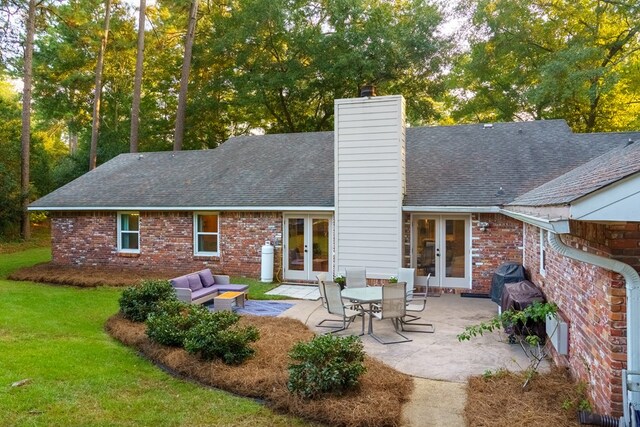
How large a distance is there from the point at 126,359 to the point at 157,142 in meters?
22.5

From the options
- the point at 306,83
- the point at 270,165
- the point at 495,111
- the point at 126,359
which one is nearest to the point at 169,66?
the point at 306,83

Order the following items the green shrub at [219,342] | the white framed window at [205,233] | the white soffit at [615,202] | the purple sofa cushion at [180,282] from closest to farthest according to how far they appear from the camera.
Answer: the white soffit at [615,202], the green shrub at [219,342], the purple sofa cushion at [180,282], the white framed window at [205,233]

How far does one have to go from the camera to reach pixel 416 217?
483 inches

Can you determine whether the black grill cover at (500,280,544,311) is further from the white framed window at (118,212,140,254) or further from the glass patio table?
the white framed window at (118,212,140,254)

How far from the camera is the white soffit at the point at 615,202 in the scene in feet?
9.84

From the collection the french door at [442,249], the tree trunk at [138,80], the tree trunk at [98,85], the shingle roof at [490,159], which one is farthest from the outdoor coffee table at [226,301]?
the tree trunk at [98,85]

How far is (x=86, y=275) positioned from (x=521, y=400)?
41.6 ft

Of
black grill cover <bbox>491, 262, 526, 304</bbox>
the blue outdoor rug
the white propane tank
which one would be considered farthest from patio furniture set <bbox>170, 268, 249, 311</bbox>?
black grill cover <bbox>491, 262, 526, 304</bbox>

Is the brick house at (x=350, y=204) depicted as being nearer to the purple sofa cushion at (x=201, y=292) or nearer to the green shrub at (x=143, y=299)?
the purple sofa cushion at (x=201, y=292)

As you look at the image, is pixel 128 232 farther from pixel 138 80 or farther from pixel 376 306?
pixel 138 80

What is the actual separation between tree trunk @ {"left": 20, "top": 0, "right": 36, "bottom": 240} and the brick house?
7601 mm

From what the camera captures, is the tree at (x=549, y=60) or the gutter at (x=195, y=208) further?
the tree at (x=549, y=60)

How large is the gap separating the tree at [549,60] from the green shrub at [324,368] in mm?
15093

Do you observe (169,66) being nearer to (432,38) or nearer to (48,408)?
(432,38)
